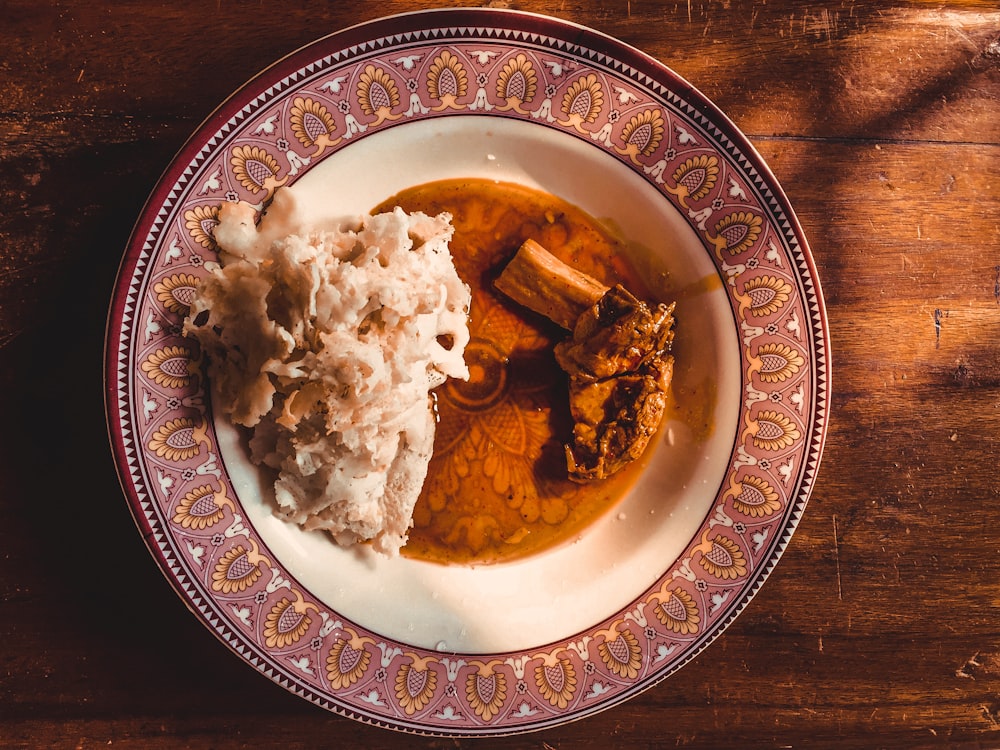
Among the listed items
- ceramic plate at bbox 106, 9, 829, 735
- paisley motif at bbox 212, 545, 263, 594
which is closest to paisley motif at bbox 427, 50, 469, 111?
ceramic plate at bbox 106, 9, 829, 735

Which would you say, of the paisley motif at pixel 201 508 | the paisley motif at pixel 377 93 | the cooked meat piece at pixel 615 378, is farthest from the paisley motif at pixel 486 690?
the paisley motif at pixel 377 93

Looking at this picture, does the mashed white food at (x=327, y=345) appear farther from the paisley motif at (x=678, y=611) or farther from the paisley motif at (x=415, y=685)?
the paisley motif at (x=678, y=611)

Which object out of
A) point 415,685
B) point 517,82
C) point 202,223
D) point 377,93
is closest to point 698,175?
point 517,82

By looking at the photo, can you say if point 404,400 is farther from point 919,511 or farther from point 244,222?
point 919,511

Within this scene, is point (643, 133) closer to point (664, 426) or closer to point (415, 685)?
point (664, 426)

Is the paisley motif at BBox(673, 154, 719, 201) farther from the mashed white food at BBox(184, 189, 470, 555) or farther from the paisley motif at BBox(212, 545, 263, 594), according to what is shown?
the paisley motif at BBox(212, 545, 263, 594)

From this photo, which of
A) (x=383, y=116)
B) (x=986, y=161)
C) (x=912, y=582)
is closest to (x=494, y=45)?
(x=383, y=116)
